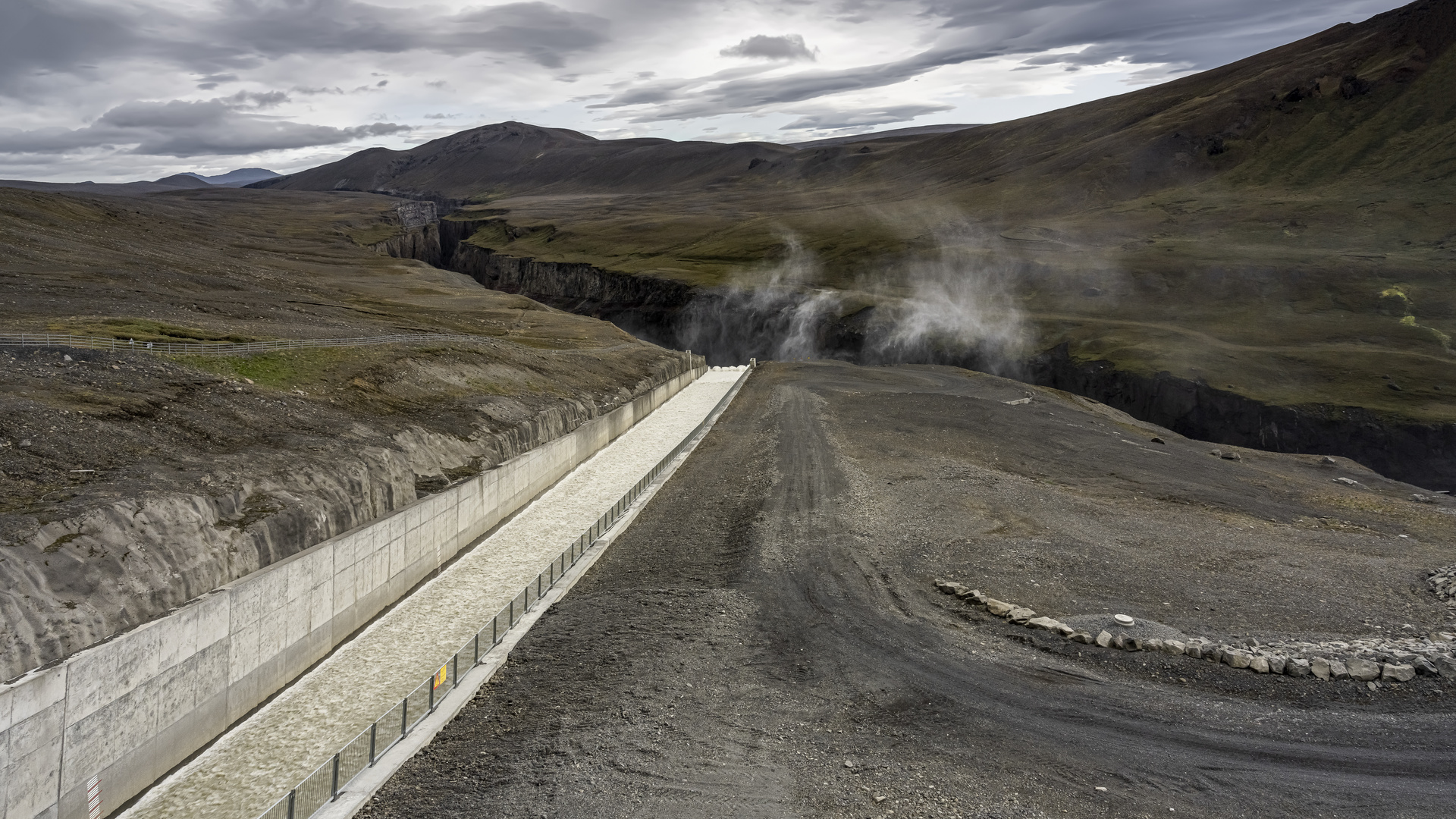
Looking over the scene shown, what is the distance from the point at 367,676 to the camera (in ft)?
93.8

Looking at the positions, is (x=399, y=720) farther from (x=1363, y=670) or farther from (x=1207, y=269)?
(x=1207, y=269)

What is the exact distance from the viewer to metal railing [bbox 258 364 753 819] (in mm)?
18031

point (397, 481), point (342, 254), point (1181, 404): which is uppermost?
point (342, 254)

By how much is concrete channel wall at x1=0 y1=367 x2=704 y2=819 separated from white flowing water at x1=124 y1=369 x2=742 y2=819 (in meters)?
0.61

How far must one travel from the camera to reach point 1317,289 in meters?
107

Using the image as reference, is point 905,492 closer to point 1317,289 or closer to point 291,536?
point 291,536

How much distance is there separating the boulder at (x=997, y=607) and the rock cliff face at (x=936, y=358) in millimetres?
60656

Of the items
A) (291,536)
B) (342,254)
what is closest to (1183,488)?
(291,536)

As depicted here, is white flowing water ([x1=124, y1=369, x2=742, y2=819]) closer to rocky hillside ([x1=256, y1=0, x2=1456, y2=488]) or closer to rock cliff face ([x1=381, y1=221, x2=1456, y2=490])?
rock cliff face ([x1=381, y1=221, x2=1456, y2=490])

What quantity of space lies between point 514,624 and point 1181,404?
Result: 242ft

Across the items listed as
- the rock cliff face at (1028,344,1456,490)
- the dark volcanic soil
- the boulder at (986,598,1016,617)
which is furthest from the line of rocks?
the rock cliff face at (1028,344,1456,490)

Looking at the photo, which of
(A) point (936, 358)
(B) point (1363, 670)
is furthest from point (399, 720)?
(A) point (936, 358)

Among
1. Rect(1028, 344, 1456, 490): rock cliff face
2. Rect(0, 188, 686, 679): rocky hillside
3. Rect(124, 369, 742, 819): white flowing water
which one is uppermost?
Rect(0, 188, 686, 679): rocky hillside

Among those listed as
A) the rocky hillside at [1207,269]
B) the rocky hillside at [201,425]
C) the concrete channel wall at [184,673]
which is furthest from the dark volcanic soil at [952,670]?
the rocky hillside at [1207,269]
